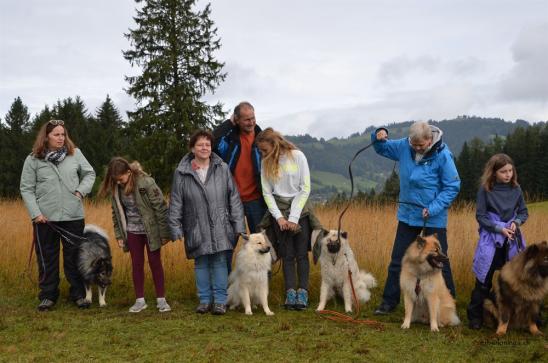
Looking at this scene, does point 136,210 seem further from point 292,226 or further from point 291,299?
point 291,299

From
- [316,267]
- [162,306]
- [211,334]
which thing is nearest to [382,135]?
[316,267]

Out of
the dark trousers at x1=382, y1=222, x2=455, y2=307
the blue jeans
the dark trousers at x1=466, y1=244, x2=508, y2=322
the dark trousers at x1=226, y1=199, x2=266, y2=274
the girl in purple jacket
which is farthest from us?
the dark trousers at x1=226, y1=199, x2=266, y2=274

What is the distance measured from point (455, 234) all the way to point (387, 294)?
289 centimetres

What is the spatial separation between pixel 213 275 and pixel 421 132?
2.71 metres

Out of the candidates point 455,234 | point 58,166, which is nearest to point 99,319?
point 58,166

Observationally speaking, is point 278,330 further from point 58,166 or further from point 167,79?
point 167,79

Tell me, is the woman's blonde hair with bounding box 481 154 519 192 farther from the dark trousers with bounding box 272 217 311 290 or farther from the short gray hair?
the dark trousers with bounding box 272 217 311 290

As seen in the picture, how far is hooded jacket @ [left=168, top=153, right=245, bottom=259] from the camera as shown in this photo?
5211mm

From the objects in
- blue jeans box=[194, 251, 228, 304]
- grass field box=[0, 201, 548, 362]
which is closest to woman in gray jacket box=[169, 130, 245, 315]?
blue jeans box=[194, 251, 228, 304]

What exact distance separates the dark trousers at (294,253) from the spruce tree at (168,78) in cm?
1603

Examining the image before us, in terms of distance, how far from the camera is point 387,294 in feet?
17.9

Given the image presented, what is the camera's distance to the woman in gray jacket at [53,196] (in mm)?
5418

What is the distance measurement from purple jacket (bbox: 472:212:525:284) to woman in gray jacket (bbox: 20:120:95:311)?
4.29 meters

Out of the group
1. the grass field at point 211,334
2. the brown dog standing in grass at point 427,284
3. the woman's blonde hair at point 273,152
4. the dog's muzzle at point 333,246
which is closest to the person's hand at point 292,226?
the dog's muzzle at point 333,246
